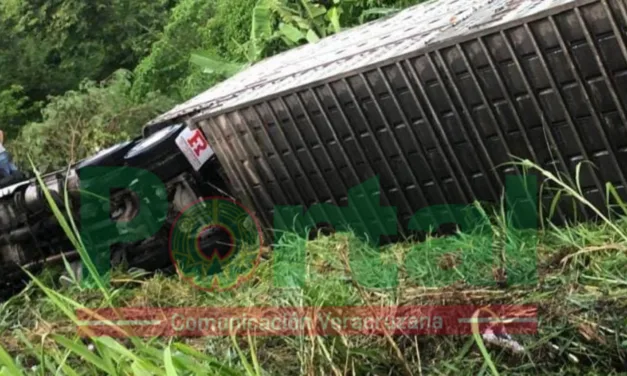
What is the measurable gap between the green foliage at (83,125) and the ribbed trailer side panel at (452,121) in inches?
215

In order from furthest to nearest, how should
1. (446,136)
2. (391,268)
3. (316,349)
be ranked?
(446,136) → (391,268) → (316,349)

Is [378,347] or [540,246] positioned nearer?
[378,347]

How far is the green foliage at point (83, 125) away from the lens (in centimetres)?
1091

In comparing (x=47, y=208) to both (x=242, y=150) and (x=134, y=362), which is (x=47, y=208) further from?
(x=134, y=362)

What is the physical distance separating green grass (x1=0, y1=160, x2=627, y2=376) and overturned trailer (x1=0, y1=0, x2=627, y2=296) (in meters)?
0.48

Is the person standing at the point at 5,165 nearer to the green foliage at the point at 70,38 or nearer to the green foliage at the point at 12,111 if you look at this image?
the green foliage at the point at 12,111

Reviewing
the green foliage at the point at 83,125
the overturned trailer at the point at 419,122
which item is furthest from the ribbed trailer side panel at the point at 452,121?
the green foliage at the point at 83,125

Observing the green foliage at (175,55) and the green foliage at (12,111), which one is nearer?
the green foliage at (175,55)

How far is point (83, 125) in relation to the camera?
454 inches

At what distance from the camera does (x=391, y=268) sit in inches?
157

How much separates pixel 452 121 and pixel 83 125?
7.99 m

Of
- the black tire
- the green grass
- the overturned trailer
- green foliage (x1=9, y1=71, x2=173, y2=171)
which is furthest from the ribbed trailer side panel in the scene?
green foliage (x1=9, y1=71, x2=173, y2=171)

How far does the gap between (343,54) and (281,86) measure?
2.12 feet

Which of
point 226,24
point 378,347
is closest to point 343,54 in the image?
point 378,347
